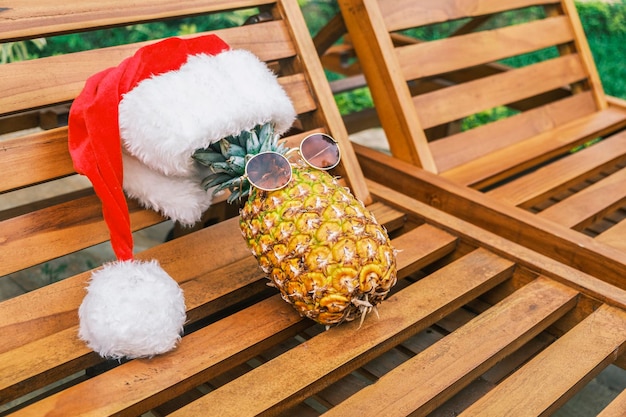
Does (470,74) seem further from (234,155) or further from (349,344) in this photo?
(349,344)

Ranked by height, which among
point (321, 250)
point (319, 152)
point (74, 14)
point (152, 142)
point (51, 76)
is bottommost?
point (321, 250)

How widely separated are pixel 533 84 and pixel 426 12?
56 cm

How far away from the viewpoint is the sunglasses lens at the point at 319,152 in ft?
4.57

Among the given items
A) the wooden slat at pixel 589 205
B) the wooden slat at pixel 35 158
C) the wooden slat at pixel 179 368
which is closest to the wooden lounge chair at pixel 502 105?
the wooden slat at pixel 589 205

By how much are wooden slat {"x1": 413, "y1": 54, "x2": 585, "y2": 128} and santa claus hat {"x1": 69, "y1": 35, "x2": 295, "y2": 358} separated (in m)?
0.79

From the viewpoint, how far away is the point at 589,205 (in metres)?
1.90

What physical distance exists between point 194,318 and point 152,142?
1.26 ft

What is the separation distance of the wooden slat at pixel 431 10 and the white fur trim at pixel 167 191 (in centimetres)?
102

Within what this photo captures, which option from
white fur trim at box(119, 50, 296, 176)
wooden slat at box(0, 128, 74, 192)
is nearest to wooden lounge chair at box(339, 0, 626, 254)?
white fur trim at box(119, 50, 296, 176)

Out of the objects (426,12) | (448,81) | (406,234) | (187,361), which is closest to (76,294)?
(187,361)

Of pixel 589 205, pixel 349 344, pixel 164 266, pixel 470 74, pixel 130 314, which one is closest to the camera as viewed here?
pixel 130 314

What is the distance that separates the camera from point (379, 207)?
182cm

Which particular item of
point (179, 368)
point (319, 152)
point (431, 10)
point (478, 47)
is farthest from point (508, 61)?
point (179, 368)

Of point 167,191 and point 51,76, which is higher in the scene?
point 51,76
